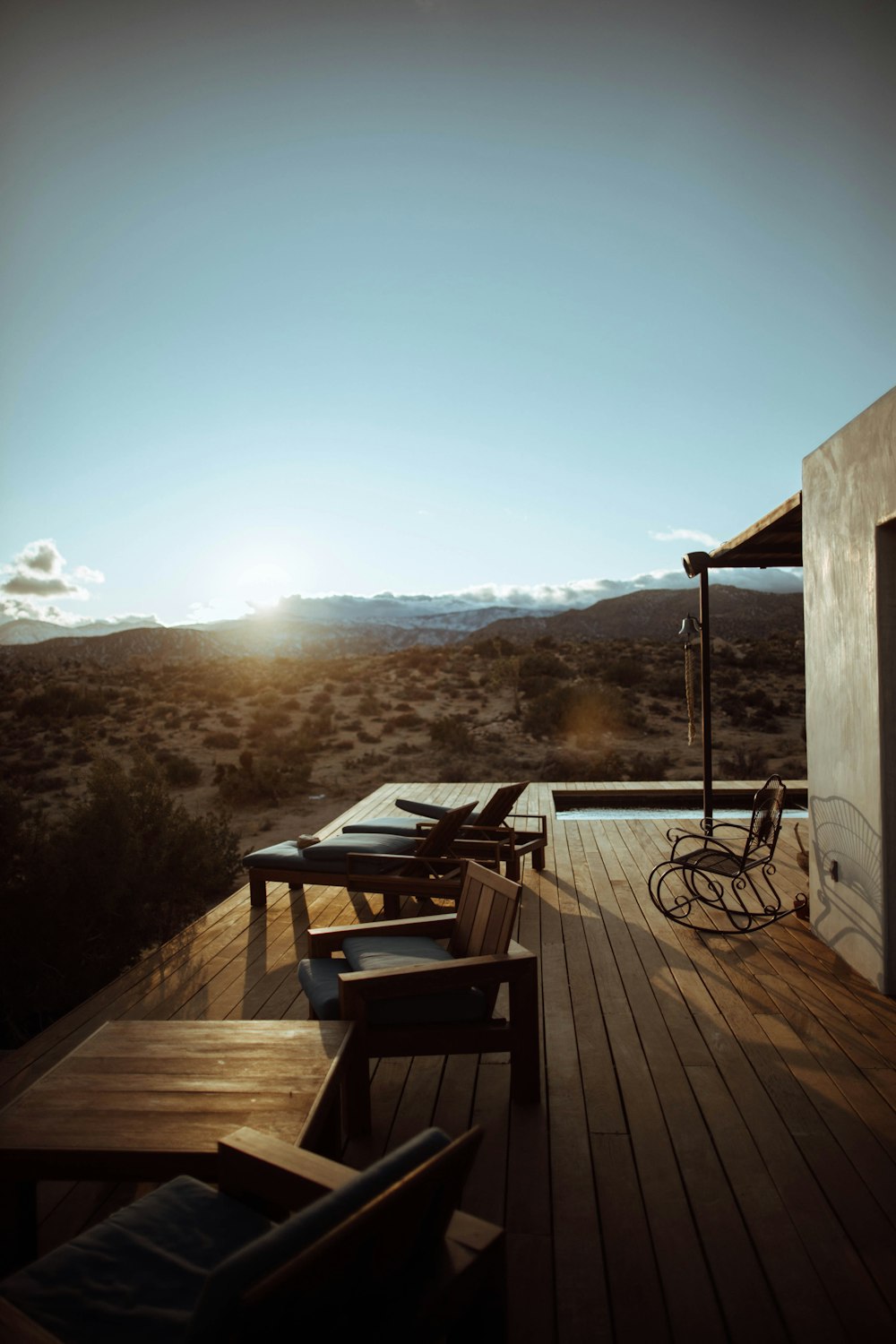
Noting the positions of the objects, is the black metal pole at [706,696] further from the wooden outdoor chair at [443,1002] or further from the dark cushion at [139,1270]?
the dark cushion at [139,1270]

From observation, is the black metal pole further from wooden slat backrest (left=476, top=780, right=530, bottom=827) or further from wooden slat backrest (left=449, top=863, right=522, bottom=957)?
wooden slat backrest (left=449, top=863, right=522, bottom=957)

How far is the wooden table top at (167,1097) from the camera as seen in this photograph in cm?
176

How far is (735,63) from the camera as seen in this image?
20.3ft

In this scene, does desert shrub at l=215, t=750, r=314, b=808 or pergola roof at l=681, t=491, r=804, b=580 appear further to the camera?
desert shrub at l=215, t=750, r=314, b=808

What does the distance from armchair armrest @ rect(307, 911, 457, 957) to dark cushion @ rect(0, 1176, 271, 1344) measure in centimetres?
158

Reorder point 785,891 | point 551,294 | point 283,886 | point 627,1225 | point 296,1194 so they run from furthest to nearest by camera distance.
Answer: point 551,294, point 283,886, point 785,891, point 627,1225, point 296,1194

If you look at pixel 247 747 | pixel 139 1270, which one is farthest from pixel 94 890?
pixel 247 747

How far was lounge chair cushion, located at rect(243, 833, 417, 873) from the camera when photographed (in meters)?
4.97

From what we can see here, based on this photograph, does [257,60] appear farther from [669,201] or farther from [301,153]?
[669,201]

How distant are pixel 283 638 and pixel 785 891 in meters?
43.2

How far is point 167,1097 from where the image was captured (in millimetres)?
1992

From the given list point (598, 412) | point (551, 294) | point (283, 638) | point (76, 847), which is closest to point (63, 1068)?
point (76, 847)

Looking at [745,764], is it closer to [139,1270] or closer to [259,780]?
[259,780]

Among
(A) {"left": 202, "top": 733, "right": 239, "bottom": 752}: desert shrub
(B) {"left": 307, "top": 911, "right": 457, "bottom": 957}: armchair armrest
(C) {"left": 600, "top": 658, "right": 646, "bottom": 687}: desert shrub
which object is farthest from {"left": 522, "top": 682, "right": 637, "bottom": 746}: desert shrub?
(B) {"left": 307, "top": 911, "right": 457, "bottom": 957}: armchair armrest
